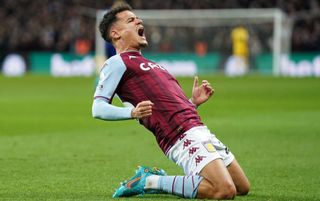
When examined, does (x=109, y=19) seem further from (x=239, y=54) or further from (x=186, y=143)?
(x=239, y=54)

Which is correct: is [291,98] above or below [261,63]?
above

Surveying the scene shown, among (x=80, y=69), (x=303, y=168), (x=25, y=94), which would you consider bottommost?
(x=80, y=69)

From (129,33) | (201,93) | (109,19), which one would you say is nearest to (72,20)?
(201,93)

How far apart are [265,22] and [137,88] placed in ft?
99.0

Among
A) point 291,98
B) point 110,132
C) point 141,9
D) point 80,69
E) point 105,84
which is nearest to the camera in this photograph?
point 105,84

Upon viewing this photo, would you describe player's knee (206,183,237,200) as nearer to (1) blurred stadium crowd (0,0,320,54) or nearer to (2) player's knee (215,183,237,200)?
(2) player's knee (215,183,237,200)

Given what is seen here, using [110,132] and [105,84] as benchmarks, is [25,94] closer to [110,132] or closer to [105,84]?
[110,132]

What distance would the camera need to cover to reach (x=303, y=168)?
9914mm

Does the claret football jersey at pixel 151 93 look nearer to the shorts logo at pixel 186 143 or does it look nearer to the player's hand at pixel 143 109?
the shorts logo at pixel 186 143

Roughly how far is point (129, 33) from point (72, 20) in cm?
3481

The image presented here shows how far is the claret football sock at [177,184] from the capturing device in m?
7.26

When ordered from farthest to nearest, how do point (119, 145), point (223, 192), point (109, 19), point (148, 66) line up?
point (119, 145)
point (109, 19)
point (148, 66)
point (223, 192)

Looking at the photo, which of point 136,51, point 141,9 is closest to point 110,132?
point 136,51

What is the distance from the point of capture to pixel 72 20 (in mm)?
42062
